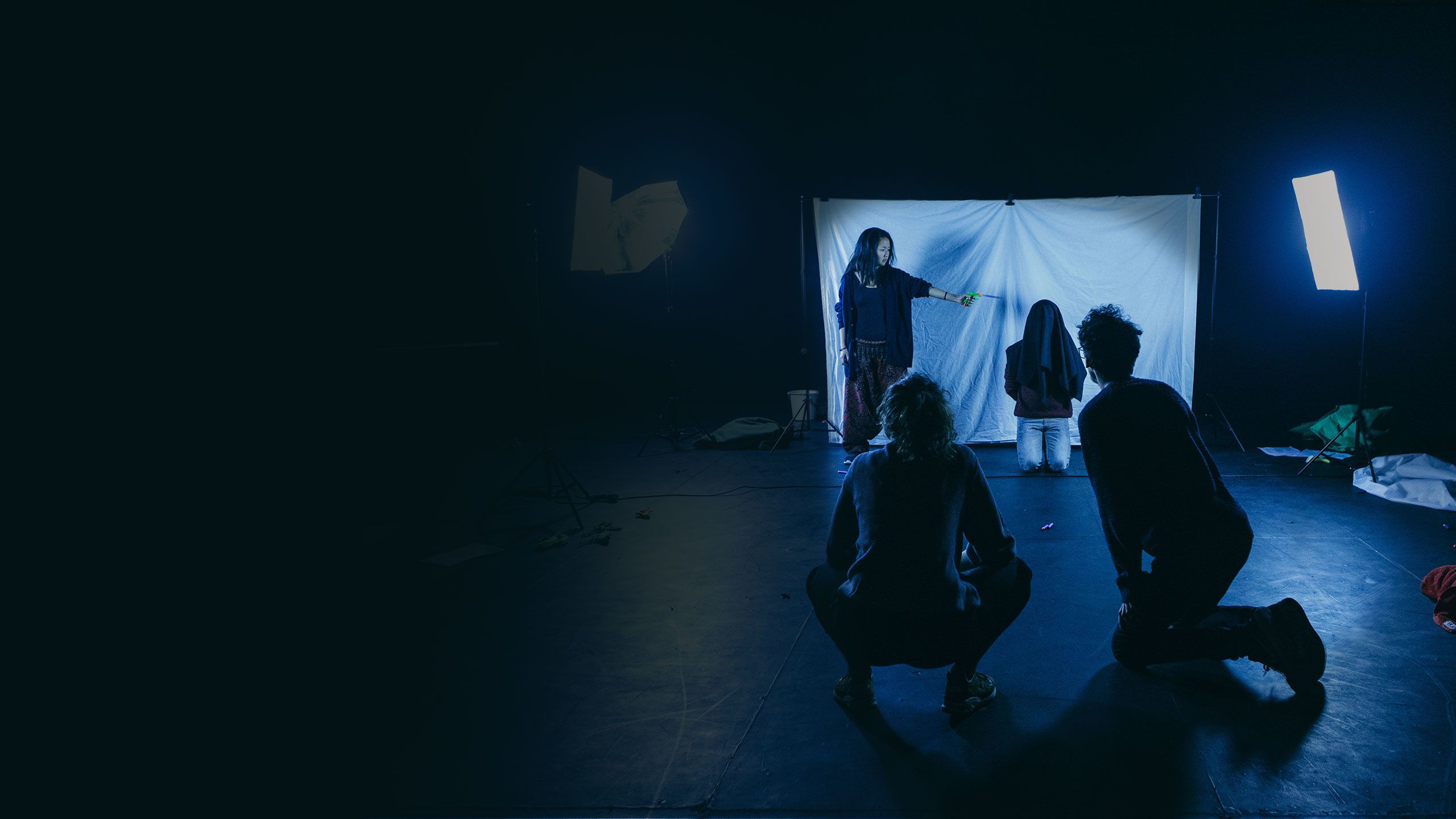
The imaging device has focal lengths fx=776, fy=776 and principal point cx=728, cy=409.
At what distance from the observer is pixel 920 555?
6.87ft

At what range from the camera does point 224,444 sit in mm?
4230

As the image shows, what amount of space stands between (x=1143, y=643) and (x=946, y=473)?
97 cm

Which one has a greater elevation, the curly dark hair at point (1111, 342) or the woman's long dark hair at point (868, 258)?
the woman's long dark hair at point (868, 258)

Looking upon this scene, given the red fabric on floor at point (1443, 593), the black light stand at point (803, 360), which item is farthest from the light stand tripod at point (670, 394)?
the red fabric on floor at point (1443, 593)

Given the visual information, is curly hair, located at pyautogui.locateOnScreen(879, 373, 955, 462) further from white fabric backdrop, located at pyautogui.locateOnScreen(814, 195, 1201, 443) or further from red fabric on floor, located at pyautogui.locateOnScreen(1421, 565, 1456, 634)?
white fabric backdrop, located at pyautogui.locateOnScreen(814, 195, 1201, 443)

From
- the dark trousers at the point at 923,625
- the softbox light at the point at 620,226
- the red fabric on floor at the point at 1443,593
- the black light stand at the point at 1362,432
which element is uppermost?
the softbox light at the point at 620,226

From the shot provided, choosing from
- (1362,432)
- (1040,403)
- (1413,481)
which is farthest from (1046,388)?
(1362,432)

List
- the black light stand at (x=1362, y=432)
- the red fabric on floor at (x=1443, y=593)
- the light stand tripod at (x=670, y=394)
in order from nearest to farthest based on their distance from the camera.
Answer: the red fabric on floor at (x=1443, y=593)
the black light stand at (x=1362, y=432)
the light stand tripod at (x=670, y=394)

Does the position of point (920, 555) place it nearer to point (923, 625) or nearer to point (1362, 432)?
Result: point (923, 625)

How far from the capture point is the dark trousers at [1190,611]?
7.61ft

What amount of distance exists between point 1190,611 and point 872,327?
350 cm

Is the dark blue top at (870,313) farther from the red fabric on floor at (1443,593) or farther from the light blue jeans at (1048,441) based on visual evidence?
the red fabric on floor at (1443,593)

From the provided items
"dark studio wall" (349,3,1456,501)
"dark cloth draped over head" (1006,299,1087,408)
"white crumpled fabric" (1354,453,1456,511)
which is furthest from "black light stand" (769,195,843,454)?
"white crumpled fabric" (1354,453,1456,511)

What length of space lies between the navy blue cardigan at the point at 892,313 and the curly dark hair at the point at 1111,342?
3172 millimetres
